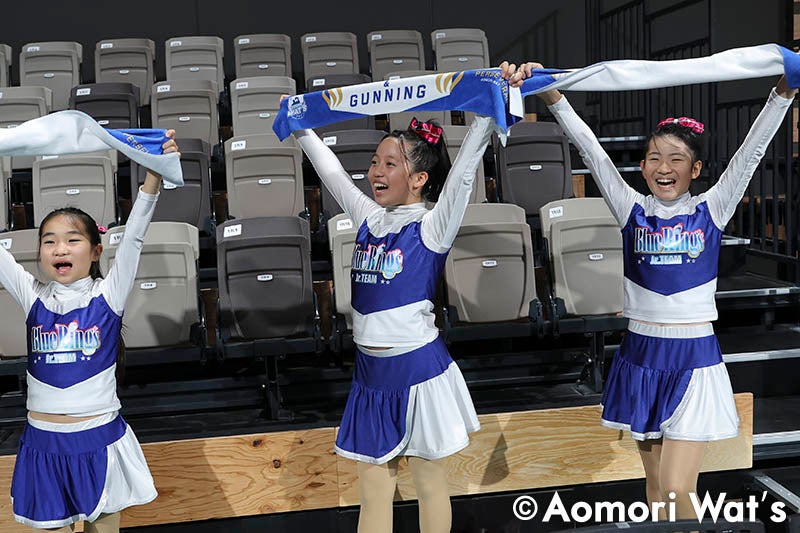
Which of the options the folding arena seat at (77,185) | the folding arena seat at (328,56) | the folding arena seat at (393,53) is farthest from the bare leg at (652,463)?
the folding arena seat at (328,56)

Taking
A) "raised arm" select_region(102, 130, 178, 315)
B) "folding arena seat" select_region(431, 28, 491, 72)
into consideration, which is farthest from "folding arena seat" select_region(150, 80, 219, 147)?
"raised arm" select_region(102, 130, 178, 315)

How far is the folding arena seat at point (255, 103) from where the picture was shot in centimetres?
480

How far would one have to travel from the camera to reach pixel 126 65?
5809 millimetres

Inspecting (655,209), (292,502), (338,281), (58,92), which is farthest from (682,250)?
(58,92)

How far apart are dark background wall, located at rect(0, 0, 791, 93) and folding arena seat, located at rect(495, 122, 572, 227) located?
3.06m

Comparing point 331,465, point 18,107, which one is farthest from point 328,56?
point 331,465

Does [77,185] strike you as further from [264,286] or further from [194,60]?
[194,60]

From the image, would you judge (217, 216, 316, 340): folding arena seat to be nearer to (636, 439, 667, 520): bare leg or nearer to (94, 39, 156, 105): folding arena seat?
(636, 439, 667, 520): bare leg

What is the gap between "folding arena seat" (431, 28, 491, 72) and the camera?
19.2 ft

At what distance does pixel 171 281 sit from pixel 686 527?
2042 millimetres

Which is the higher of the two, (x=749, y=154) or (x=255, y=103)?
(x=255, y=103)

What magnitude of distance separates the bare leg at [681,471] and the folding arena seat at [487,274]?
100 cm

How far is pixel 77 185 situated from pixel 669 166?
8.70 ft

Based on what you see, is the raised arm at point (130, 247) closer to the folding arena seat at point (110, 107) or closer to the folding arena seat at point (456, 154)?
the folding arena seat at point (456, 154)
